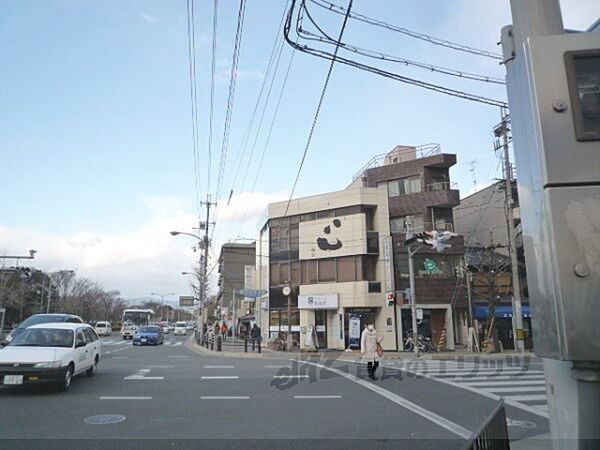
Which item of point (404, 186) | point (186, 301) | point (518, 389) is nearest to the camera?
point (518, 389)

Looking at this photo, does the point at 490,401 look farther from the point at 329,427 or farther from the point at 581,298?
the point at 581,298

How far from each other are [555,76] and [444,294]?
30030mm

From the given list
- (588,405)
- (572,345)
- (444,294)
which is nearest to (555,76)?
(572,345)

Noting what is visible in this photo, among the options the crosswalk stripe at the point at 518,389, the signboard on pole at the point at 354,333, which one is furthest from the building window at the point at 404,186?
the crosswalk stripe at the point at 518,389

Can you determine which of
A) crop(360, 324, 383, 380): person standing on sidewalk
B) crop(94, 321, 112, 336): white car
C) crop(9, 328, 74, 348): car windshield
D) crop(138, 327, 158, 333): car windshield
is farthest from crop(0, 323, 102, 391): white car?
crop(94, 321, 112, 336): white car

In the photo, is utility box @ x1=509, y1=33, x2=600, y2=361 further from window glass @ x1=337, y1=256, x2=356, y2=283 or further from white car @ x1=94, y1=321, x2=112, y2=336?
white car @ x1=94, y1=321, x2=112, y2=336

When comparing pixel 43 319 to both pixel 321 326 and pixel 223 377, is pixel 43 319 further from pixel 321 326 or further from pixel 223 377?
pixel 321 326

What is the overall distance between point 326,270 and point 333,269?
512 mm

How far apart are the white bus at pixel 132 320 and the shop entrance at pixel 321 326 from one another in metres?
23.2

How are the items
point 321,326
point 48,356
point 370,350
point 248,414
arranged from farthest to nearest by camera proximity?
point 321,326
point 370,350
point 48,356
point 248,414

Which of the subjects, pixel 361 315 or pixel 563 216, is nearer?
pixel 563 216

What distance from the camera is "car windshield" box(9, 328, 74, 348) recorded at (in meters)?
11.9

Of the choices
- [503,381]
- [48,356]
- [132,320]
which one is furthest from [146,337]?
[503,381]

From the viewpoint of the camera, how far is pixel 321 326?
3136 cm
